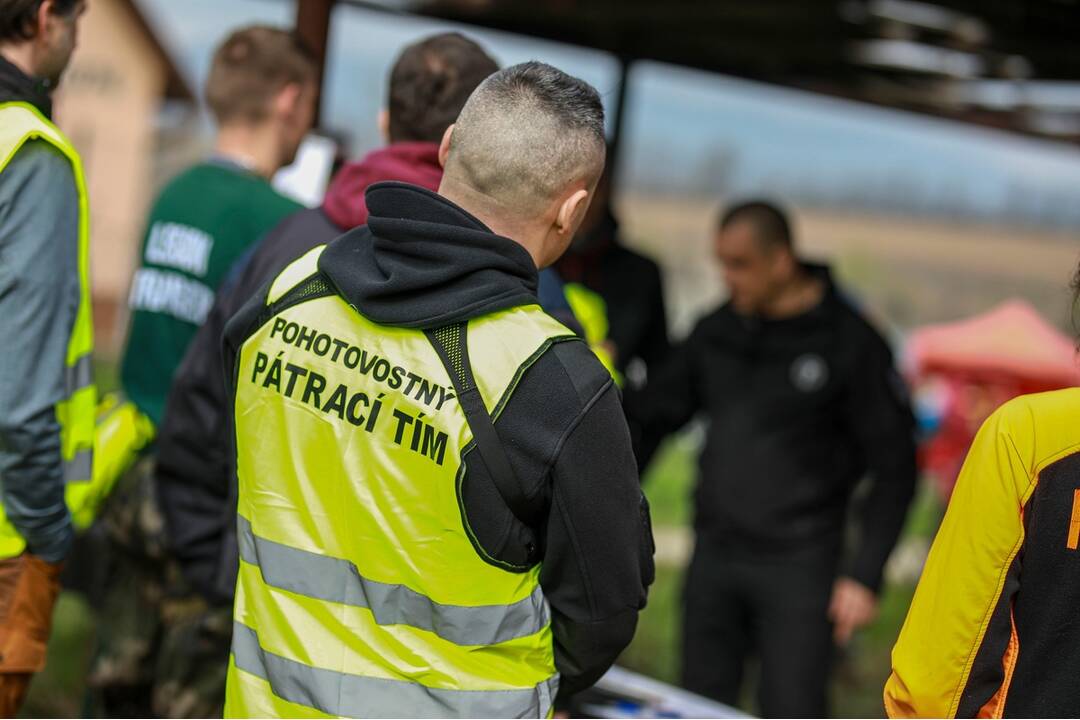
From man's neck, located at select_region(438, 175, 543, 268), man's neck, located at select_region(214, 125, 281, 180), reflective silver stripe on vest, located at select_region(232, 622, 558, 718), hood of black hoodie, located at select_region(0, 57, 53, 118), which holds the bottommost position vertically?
reflective silver stripe on vest, located at select_region(232, 622, 558, 718)

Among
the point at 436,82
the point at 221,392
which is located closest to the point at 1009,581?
the point at 436,82

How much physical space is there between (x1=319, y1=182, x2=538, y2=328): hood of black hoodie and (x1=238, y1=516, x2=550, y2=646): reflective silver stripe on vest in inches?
14.1

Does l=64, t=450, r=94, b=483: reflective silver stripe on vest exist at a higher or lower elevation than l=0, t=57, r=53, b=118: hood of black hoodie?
lower

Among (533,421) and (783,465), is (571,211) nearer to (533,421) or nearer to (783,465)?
(533,421)

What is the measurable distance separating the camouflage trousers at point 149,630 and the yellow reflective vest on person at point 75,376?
0.43 meters

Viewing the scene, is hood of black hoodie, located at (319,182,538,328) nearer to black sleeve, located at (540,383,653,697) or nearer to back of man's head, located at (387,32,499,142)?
black sleeve, located at (540,383,653,697)

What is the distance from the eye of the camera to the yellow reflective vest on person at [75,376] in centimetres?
208

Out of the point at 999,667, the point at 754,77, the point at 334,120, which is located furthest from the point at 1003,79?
the point at 999,667

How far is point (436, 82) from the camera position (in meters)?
2.33

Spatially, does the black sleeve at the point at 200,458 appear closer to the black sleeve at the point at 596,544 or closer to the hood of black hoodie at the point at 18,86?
the hood of black hoodie at the point at 18,86

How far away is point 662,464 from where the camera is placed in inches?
444

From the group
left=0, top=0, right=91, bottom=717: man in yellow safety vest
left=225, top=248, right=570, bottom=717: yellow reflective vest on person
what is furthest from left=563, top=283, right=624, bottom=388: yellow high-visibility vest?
left=225, top=248, right=570, bottom=717: yellow reflective vest on person

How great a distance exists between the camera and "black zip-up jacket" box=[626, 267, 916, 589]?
372 centimetres

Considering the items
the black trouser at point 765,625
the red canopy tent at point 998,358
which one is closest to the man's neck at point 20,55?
the black trouser at point 765,625
